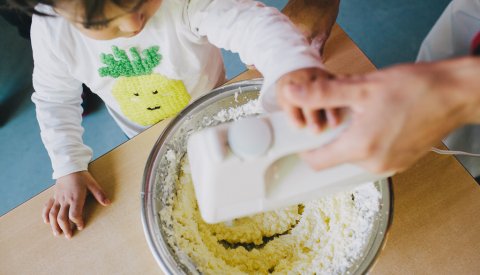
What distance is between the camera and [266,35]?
566 mm

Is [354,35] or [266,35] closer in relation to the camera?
[266,35]

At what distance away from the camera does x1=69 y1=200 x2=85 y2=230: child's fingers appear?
2.24 ft

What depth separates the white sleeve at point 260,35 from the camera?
1.73 ft

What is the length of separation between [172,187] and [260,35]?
0.28 meters

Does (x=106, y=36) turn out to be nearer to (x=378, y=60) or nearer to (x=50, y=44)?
(x=50, y=44)

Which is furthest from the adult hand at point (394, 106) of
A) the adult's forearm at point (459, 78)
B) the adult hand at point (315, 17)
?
the adult hand at point (315, 17)

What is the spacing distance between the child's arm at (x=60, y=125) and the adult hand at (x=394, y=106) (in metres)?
0.45

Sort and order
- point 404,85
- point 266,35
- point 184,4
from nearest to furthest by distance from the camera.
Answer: point 404,85 → point 266,35 → point 184,4

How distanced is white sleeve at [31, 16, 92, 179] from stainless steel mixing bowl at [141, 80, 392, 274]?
0.56 ft

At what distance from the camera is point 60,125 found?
2.56 feet

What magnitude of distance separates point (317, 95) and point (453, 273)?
0.41 meters

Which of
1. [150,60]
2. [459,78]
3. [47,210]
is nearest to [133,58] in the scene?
[150,60]

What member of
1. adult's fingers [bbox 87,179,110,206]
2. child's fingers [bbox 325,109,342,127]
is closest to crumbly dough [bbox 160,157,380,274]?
adult's fingers [bbox 87,179,110,206]

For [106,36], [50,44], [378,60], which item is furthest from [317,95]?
[378,60]
